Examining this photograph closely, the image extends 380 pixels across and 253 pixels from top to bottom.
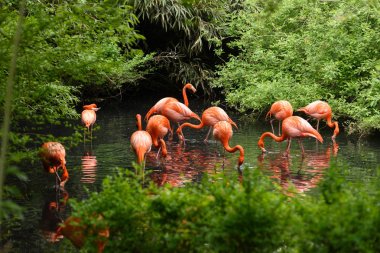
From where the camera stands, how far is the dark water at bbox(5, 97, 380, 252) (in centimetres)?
702

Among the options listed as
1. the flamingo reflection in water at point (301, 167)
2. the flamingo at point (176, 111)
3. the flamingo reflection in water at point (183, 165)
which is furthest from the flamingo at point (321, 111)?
the flamingo reflection in water at point (183, 165)

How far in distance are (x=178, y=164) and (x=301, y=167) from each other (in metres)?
1.71

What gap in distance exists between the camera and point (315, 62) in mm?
13789

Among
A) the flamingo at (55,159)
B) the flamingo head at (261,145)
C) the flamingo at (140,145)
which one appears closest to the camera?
the flamingo at (55,159)

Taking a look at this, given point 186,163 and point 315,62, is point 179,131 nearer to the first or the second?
point 186,163

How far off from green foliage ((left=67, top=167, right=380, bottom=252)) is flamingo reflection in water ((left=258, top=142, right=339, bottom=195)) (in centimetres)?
433

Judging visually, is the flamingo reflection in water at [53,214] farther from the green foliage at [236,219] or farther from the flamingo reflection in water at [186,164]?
the green foliage at [236,219]

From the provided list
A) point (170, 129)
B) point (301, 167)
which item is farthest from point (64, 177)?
point (170, 129)

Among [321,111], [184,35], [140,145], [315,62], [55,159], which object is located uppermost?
[184,35]

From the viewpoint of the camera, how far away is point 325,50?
13734 mm

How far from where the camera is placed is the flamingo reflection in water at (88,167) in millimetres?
8719

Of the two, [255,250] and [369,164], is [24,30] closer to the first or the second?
[255,250]

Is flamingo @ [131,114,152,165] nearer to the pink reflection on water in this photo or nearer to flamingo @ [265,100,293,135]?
the pink reflection on water

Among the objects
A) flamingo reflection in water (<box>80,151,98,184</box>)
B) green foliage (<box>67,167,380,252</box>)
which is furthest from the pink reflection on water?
green foliage (<box>67,167,380,252</box>)
